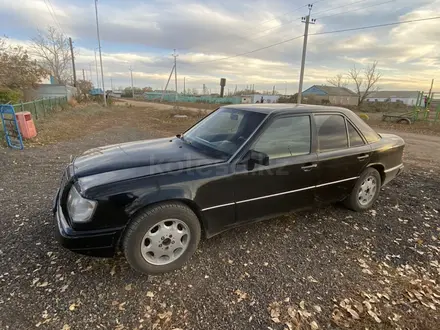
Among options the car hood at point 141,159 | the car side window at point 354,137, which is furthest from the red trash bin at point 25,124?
the car side window at point 354,137

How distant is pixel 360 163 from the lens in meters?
3.61

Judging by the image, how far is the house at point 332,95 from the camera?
5784cm

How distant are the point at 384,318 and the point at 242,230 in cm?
167

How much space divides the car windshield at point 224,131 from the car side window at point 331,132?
2.71ft

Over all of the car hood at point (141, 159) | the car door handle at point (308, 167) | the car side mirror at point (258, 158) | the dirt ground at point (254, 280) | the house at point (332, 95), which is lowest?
the dirt ground at point (254, 280)

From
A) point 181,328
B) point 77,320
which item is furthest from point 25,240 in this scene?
point 181,328

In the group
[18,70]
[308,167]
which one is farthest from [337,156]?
[18,70]

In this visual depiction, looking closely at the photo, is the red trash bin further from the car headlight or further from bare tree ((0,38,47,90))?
bare tree ((0,38,47,90))

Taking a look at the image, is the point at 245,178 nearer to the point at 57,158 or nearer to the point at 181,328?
the point at 181,328

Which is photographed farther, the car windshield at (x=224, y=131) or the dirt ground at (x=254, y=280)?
the car windshield at (x=224, y=131)

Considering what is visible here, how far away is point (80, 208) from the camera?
2.27 metres

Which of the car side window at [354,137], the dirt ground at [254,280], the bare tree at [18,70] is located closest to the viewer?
the dirt ground at [254,280]

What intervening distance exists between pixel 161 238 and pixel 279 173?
1425mm

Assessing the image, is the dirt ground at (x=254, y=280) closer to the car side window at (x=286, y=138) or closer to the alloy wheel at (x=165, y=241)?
the alloy wheel at (x=165, y=241)
